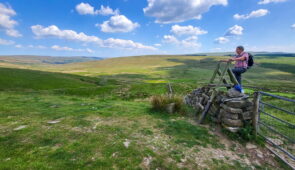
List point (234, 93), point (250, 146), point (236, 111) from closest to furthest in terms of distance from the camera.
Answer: point (250, 146)
point (236, 111)
point (234, 93)

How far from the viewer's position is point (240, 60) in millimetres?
6926

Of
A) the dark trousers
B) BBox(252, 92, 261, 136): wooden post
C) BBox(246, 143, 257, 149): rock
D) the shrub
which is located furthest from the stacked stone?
the shrub

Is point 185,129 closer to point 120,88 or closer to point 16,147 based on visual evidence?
point 16,147

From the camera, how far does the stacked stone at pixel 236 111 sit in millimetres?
6473

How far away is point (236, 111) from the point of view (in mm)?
6406

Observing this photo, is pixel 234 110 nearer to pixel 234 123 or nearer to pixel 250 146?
pixel 234 123

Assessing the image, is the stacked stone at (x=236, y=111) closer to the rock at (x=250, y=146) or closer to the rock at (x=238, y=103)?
the rock at (x=238, y=103)

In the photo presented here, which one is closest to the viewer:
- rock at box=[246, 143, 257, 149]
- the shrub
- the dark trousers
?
rock at box=[246, 143, 257, 149]

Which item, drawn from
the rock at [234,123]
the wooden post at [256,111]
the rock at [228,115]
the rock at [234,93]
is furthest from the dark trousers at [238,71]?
the rock at [234,123]

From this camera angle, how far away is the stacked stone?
6.47m

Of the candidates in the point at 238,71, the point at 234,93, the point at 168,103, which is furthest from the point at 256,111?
the point at 168,103

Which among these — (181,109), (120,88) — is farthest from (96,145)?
(120,88)

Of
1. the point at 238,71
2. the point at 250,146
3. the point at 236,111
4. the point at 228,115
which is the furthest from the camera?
the point at 238,71

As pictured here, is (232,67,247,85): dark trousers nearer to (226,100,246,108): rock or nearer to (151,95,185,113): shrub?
(226,100,246,108): rock
